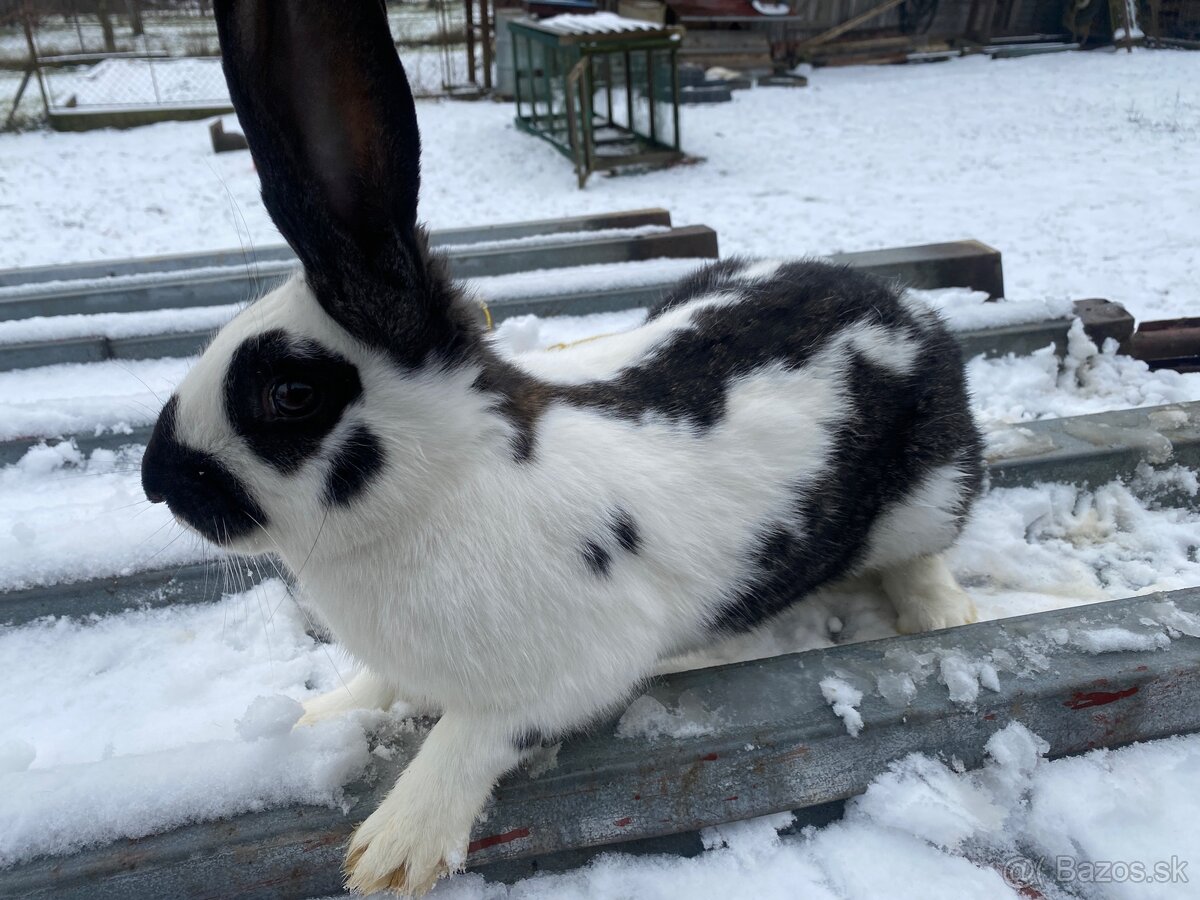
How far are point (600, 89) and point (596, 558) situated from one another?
11.1 metres

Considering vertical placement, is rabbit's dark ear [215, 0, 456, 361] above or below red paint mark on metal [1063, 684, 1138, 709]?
above

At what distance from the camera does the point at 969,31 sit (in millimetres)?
15445

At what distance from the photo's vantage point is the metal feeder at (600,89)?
8523 mm

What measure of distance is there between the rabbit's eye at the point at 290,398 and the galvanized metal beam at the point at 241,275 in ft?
8.56

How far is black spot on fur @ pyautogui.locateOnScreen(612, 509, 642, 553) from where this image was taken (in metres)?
1.66

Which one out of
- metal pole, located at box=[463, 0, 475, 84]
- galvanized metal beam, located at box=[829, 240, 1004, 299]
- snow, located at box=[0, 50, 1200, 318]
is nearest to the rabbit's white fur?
galvanized metal beam, located at box=[829, 240, 1004, 299]

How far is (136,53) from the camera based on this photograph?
1541 cm

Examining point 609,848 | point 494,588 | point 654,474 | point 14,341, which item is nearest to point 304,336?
point 494,588

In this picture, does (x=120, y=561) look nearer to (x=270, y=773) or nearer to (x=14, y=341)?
(x=270, y=773)

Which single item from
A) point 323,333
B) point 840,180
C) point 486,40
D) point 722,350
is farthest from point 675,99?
point 323,333

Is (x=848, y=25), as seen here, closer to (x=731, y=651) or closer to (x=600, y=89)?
(x=600, y=89)

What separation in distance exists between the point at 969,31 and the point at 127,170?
45.4 feet

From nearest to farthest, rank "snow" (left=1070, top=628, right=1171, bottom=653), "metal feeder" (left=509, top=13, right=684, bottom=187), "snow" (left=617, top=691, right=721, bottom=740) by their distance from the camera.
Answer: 1. "snow" (left=617, top=691, right=721, bottom=740)
2. "snow" (left=1070, top=628, right=1171, bottom=653)
3. "metal feeder" (left=509, top=13, right=684, bottom=187)

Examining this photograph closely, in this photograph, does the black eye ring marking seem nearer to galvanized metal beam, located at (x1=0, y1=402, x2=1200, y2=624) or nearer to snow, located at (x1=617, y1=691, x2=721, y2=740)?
snow, located at (x1=617, y1=691, x2=721, y2=740)
